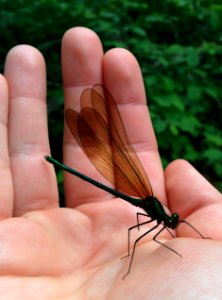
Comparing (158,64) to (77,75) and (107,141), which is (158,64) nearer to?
(77,75)

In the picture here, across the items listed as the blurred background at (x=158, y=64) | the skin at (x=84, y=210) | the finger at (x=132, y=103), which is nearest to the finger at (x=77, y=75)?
the skin at (x=84, y=210)

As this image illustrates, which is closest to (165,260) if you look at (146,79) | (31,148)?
(31,148)

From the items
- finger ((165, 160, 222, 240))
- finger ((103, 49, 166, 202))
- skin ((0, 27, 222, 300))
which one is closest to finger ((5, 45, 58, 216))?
skin ((0, 27, 222, 300))

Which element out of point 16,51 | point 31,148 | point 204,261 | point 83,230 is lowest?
point 83,230

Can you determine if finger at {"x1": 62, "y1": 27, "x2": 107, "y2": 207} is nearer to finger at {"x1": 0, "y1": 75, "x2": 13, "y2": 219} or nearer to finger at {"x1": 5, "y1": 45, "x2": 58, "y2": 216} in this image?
finger at {"x1": 5, "y1": 45, "x2": 58, "y2": 216}

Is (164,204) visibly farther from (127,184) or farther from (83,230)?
(83,230)

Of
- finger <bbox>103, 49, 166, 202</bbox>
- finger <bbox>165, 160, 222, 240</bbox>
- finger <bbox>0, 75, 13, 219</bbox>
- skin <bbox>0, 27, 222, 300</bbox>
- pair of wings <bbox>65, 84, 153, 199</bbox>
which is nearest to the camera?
skin <bbox>0, 27, 222, 300</bbox>
